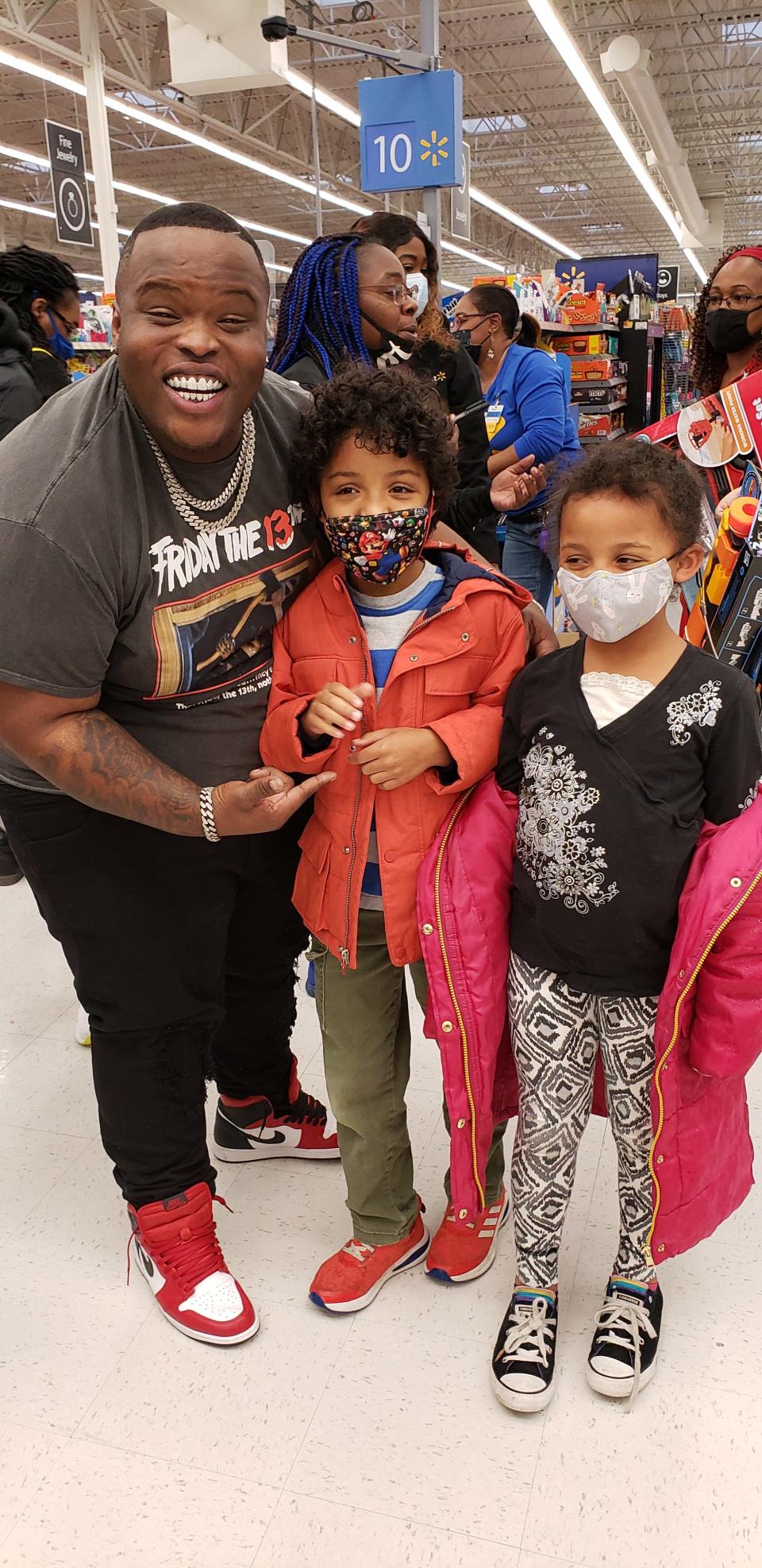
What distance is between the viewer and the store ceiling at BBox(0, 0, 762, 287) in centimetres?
1185

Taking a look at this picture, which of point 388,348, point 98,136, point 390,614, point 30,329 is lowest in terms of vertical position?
point 390,614

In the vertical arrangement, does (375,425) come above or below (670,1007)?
above

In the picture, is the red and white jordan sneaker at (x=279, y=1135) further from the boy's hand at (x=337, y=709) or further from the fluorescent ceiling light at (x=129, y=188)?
the fluorescent ceiling light at (x=129, y=188)

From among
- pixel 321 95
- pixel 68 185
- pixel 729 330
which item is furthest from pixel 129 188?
pixel 729 330

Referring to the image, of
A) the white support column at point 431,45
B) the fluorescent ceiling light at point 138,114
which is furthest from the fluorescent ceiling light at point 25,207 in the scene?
the white support column at point 431,45

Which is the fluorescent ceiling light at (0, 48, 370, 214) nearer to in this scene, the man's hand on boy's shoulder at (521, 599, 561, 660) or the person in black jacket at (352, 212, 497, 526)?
the person in black jacket at (352, 212, 497, 526)

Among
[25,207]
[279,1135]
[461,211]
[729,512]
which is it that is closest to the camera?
[279,1135]

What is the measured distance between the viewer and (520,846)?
1522mm

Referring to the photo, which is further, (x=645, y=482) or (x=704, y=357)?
(x=704, y=357)

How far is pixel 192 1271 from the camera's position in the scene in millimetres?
1809

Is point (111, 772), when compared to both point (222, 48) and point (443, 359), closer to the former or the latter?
point (443, 359)

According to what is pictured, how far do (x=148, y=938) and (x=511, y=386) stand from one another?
297 cm

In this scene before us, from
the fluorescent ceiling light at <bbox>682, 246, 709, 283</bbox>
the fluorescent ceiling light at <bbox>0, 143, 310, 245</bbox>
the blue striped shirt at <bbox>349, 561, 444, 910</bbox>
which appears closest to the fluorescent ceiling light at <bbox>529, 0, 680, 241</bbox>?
the fluorescent ceiling light at <bbox>0, 143, 310, 245</bbox>

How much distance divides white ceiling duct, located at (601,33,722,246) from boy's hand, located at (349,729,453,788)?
11.3m
